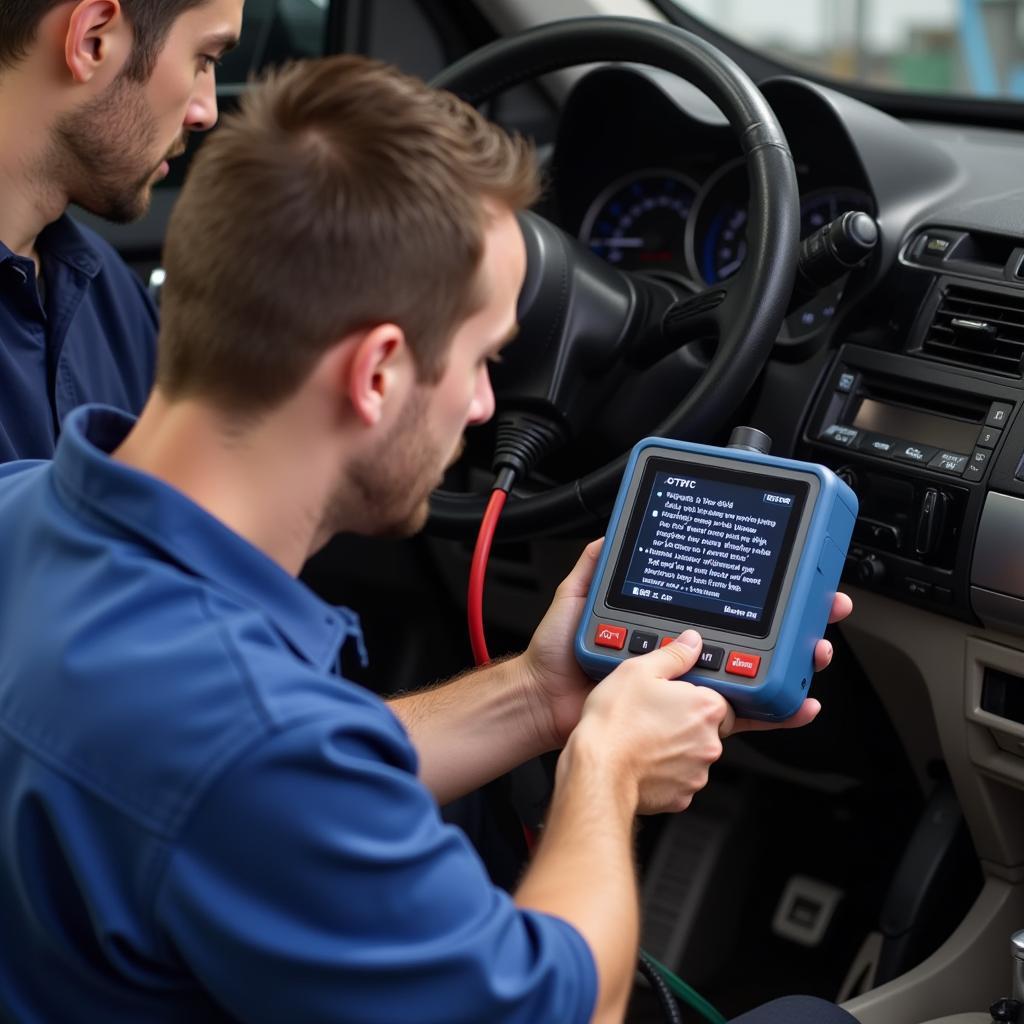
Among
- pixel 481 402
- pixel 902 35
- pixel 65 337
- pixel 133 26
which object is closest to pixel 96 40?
pixel 133 26

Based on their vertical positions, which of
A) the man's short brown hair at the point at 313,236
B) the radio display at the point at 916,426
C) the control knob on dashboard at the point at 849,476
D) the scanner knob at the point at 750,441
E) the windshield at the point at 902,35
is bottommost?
the windshield at the point at 902,35

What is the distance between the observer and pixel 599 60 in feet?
5.28

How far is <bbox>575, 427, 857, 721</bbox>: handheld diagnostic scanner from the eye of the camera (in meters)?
1.18

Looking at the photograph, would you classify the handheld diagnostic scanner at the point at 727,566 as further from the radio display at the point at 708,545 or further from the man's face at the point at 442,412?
the man's face at the point at 442,412

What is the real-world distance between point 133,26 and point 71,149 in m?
0.14

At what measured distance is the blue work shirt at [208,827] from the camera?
73cm

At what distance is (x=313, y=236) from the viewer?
832mm

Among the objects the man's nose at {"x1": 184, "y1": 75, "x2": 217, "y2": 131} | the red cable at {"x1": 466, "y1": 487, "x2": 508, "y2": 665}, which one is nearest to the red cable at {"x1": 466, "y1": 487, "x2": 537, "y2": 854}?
the red cable at {"x1": 466, "y1": 487, "x2": 508, "y2": 665}

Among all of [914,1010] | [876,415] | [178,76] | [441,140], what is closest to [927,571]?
[876,415]

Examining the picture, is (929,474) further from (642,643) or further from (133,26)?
(133,26)

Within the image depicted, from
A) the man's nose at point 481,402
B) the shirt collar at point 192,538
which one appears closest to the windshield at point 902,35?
the man's nose at point 481,402

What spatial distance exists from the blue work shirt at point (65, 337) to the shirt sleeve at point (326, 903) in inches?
32.6

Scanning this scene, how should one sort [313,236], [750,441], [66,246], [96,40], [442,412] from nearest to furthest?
[313,236] → [442,412] → [750,441] → [96,40] → [66,246]

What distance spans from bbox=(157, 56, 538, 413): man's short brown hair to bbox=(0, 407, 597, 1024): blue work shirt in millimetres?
99
